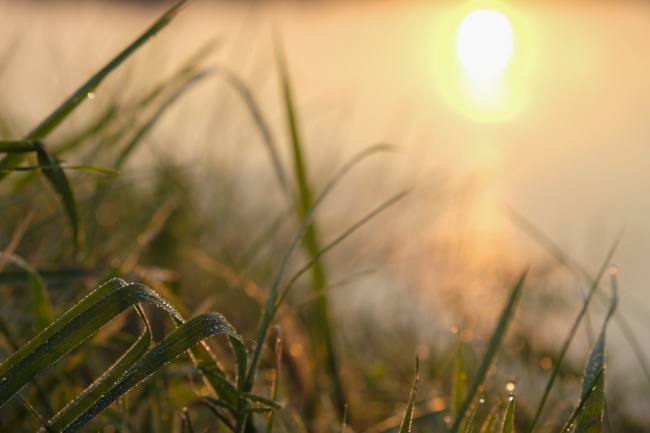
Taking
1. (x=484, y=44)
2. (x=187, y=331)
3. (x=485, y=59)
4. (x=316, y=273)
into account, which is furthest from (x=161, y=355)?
(x=484, y=44)

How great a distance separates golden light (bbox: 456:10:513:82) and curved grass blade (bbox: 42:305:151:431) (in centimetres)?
266

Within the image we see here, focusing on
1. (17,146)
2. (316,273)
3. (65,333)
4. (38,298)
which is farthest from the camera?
(316,273)

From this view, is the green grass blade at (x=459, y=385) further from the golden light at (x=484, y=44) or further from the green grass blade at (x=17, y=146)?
the golden light at (x=484, y=44)

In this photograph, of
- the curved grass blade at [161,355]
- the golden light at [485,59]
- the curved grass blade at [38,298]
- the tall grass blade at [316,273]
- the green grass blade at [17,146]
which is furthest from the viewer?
the golden light at [485,59]

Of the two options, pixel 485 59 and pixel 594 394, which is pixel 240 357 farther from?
pixel 485 59

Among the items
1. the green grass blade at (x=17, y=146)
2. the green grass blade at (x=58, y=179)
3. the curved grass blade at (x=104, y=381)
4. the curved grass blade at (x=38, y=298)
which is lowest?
the curved grass blade at (x=104, y=381)

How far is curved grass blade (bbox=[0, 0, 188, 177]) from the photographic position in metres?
0.78

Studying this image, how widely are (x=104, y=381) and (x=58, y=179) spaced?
0.21m

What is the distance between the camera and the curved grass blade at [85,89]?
2.57 feet

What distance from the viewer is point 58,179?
2.52 ft

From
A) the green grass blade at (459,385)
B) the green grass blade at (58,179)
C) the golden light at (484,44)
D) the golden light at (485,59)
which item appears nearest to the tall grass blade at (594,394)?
the green grass blade at (459,385)

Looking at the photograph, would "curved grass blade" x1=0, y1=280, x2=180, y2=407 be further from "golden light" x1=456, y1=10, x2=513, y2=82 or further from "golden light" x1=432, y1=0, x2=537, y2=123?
"golden light" x1=456, y1=10, x2=513, y2=82

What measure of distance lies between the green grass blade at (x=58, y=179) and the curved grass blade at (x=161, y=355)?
216 millimetres

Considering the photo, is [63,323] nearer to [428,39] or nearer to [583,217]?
[583,217]
